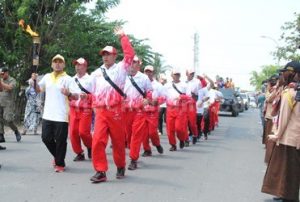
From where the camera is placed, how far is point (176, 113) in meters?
13.1

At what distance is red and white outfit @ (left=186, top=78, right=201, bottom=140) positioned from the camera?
46.0 feet

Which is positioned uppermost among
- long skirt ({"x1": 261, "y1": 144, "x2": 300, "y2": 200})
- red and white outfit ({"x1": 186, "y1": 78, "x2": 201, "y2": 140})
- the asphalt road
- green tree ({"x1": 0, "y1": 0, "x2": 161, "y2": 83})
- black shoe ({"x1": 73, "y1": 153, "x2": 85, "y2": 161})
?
green tree ({"x1": 0, "y1": 0, "x2": 161, "y2": 83})

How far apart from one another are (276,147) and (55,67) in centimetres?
414

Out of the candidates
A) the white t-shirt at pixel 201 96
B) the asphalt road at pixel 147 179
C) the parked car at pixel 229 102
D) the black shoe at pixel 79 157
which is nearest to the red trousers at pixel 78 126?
the black shoe at pixel 79 157

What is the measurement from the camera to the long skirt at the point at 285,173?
6.89 m

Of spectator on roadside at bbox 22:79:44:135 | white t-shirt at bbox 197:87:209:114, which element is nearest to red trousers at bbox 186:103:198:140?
white t-shirt at bbox 197:87:209:114

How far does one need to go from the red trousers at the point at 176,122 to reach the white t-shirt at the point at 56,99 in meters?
4.04

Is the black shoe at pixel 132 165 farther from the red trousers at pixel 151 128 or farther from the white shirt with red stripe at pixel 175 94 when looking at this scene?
the white shirt with red stripe at pixel 175 94

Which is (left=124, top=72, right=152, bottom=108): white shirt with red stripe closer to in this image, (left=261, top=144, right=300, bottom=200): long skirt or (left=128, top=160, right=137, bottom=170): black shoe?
(left=128, top=160, right=137, bottom=170): black shoe

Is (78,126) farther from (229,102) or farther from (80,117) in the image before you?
(229,102)

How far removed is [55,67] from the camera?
9391 mm

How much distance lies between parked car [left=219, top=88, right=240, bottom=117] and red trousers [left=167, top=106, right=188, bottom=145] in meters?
20.6

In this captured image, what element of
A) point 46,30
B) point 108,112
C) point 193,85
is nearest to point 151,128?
point 193,85

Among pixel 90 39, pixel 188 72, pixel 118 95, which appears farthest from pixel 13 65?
pixel 118 95
